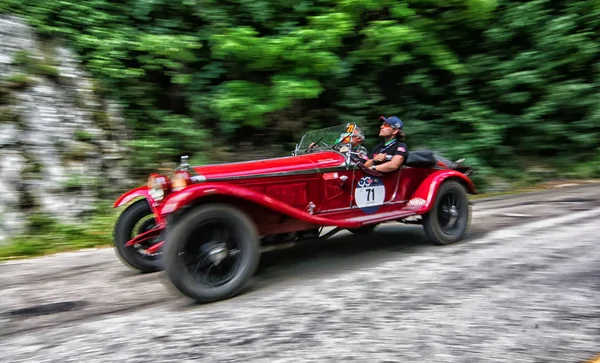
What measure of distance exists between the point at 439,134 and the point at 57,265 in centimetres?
837

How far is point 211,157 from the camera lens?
9.25 metres

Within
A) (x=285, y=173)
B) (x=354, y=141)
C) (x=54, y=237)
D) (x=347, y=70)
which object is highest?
(x=347, y=70)

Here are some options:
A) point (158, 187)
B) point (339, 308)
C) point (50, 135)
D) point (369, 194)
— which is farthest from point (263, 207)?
point (50, 135)

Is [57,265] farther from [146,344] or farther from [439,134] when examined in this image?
[439,134]

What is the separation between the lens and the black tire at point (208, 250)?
146 inches

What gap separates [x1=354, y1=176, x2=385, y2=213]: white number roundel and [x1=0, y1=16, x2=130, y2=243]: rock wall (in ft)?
14.2

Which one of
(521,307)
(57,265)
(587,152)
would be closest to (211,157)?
(57,265)

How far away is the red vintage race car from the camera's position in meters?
3.88

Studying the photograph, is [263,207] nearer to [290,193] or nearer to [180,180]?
[290,193]

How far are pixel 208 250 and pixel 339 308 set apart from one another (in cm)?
115

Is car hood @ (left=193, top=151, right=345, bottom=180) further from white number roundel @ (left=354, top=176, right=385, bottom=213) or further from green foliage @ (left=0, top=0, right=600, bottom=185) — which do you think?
green foliage @ (left=0, top=0, right=600, bottom=185)

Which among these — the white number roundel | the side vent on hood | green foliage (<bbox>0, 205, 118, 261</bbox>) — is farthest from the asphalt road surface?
the side vent on hood

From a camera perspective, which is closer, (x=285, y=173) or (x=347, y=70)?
(x=285, y=173)

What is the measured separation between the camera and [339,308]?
3.71 m
